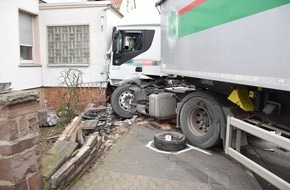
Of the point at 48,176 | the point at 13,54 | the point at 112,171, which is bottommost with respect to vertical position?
the point at 112,171

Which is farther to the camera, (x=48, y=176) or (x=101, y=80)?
(x=101, y=80)

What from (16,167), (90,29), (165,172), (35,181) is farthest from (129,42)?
(16,167)

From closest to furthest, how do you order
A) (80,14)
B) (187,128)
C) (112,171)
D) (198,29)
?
(112,171), (198,29), (187,128), (80,14)

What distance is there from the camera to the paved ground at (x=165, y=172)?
350 centimetres

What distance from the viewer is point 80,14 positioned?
981 centimetres

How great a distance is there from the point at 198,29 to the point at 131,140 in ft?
8.84

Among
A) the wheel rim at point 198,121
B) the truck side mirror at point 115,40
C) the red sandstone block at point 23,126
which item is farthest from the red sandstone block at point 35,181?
the truck side mirror at point 115,40

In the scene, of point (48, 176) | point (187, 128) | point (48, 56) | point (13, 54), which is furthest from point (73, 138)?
point (48, 56)

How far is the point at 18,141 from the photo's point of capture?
8.18 ft

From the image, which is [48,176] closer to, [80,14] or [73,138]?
[73,138]

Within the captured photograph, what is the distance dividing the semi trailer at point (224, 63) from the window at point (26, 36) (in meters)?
5.53

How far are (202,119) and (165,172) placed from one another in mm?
1667

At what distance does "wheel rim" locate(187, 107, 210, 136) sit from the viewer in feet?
16.5

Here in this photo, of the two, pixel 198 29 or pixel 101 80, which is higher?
pixel 198 29
